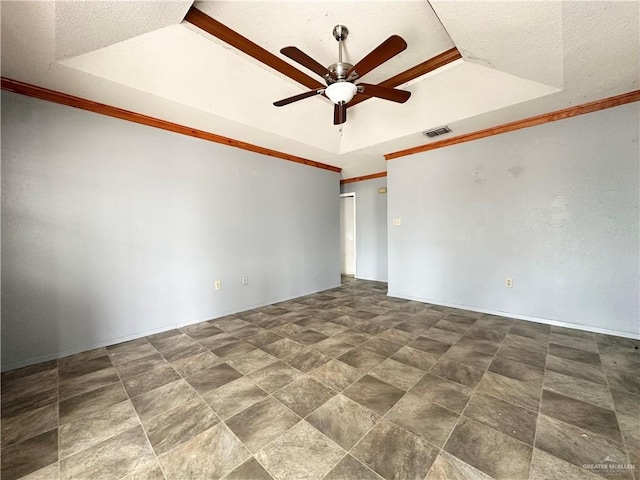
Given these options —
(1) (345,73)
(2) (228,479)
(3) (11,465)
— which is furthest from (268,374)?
(1) (345,73)

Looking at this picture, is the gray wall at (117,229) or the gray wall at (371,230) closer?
the gray wall at (117,229)

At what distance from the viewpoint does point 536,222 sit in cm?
316

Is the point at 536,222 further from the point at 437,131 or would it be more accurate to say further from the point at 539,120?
the point at 437,131

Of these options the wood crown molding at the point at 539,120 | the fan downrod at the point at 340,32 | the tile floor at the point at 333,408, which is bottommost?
the tile floor at the point at 333,408

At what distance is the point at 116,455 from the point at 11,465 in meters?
0.51

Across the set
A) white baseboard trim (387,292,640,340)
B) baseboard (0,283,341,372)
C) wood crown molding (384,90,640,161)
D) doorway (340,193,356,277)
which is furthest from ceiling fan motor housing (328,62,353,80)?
doorway (340,193,356,277)

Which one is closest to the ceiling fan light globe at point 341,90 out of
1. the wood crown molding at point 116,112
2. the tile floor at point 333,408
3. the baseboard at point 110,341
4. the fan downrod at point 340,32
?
the fan downrod at point 340,32

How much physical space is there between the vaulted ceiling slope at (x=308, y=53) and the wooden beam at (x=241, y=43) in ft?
0.17

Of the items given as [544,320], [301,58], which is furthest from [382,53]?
[544,320]

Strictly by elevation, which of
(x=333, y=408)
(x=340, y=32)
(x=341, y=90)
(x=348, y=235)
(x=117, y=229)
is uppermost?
(x=340, y=32)

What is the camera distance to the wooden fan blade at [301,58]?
1.74 meters

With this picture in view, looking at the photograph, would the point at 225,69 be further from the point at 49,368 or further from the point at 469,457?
the point at 469,457

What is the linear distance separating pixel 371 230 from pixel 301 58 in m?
4.61

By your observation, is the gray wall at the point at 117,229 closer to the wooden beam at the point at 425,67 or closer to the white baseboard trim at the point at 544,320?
the wooden beam at the point at 425,67
